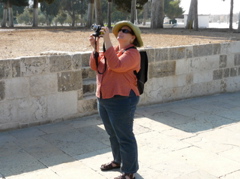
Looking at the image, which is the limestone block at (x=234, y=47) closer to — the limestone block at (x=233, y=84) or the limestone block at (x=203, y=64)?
the limestone block at (x=203, y=64)

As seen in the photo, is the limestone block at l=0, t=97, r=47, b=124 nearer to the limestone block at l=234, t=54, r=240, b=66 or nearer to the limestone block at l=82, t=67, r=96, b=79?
the limestone block at l=82, t=67, r=96, b=79

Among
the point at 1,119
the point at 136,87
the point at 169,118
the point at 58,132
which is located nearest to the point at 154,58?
the point at 169,118

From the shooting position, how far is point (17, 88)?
18.1 feet

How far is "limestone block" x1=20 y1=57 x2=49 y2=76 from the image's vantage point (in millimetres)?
5500

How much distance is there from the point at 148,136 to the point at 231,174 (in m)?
1.53

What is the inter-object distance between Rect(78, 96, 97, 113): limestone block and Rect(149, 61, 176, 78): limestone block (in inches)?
54.2

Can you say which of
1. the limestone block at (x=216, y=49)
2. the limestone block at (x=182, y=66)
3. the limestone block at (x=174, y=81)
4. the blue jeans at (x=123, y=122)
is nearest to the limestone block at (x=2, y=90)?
the blue jeans at (x=123, y=122)

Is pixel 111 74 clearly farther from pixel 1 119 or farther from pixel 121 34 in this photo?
pixel 1 119

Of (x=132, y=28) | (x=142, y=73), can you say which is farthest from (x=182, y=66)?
(x=132, y=28)

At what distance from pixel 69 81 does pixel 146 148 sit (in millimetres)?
1878

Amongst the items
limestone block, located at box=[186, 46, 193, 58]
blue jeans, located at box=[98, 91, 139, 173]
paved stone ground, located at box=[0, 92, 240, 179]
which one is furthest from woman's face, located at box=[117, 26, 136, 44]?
limestone block, located at box=[186, 46, 193, 58]

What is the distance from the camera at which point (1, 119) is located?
17.8 feet

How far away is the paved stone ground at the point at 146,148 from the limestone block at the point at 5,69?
2.78 ft

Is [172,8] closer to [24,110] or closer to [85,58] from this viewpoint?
[85,58]
